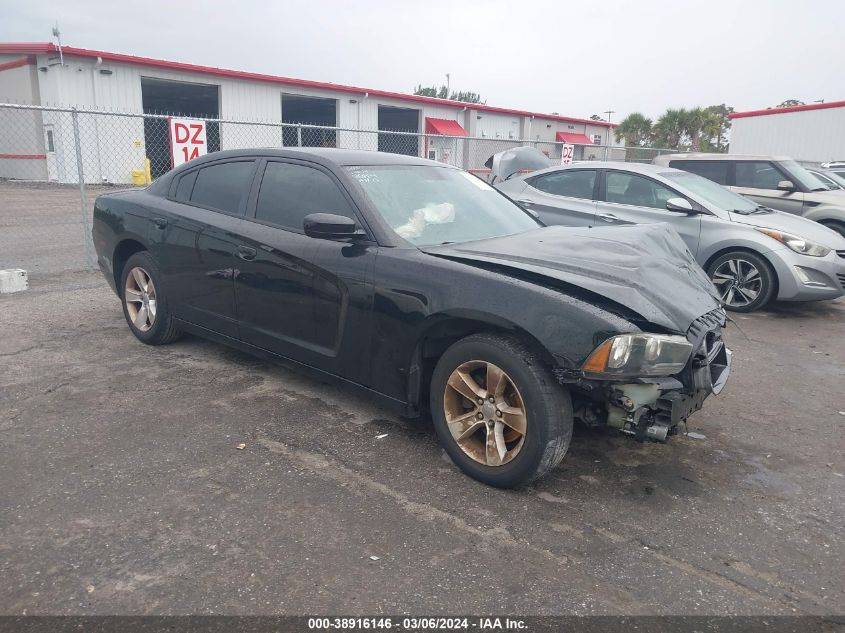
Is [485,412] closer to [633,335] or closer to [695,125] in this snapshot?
[633,335]

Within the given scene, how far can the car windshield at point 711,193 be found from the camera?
25.3 ft

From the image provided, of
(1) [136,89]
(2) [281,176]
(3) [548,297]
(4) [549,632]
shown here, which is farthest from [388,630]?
(1) [136,89]

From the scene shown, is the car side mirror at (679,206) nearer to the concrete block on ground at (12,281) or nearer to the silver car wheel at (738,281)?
the silver car wheel at (738,281)

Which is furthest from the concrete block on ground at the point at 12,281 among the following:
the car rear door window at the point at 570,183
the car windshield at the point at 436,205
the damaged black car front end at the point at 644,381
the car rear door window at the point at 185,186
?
the damaged black car front end at the point at 644,381

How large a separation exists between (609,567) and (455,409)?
3.52 feet

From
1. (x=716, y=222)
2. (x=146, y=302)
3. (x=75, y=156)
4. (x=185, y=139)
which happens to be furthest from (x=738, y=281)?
(x=75, y=156)

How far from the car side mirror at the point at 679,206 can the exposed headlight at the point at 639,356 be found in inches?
189

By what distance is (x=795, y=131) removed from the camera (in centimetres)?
2920

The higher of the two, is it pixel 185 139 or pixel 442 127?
pixel 442 127

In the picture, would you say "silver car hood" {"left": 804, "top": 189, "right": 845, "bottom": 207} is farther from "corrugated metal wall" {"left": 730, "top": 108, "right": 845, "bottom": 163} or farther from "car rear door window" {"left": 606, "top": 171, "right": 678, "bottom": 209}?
"corrugated metal wall" {"left": 730, "top": 108, "right": 845, "bottom": 163}

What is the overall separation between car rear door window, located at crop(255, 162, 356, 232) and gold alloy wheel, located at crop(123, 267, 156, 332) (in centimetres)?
143

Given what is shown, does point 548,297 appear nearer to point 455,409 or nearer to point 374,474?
point 455,409

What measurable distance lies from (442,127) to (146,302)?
3079 centimetres

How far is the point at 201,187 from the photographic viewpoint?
485 cm
